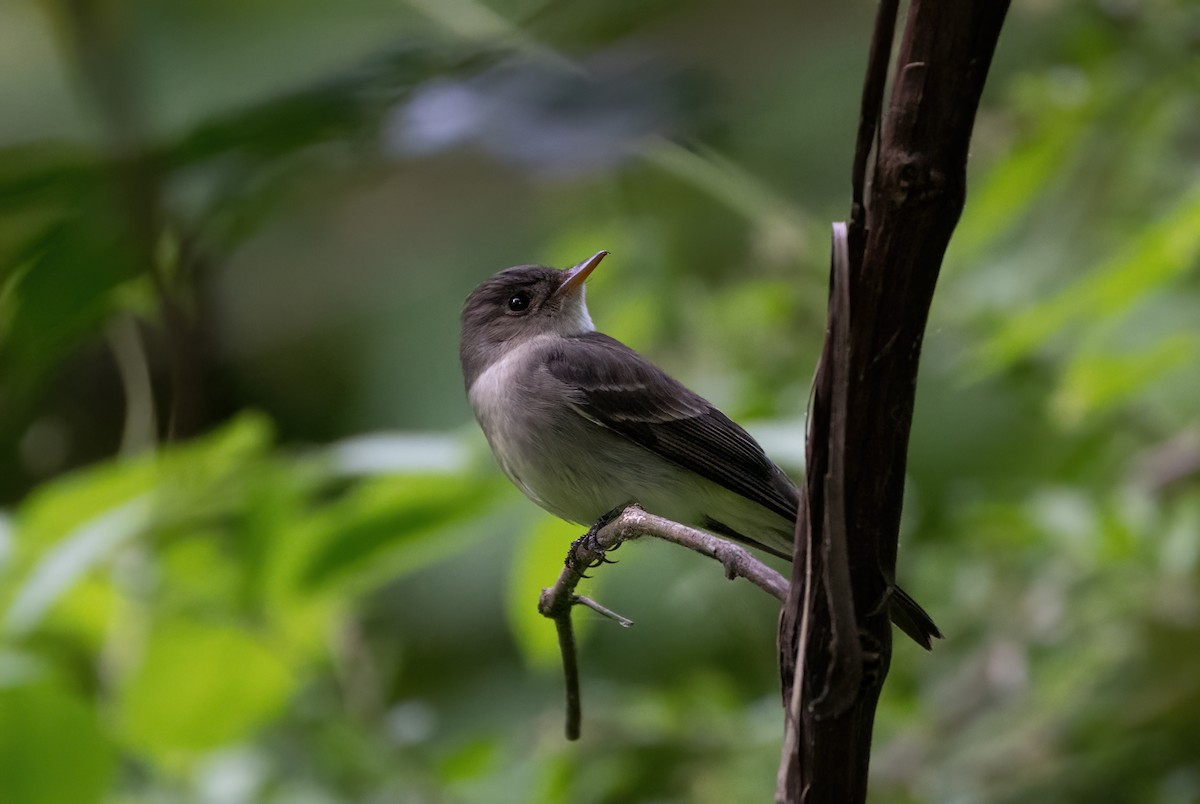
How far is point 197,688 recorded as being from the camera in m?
1.85

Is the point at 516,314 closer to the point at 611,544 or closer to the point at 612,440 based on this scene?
the point at 612,440

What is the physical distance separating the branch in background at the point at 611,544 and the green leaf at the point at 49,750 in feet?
2.47

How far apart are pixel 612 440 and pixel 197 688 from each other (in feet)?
2.36

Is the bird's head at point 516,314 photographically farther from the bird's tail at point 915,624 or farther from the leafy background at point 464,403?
the bird's tail at point 915,624

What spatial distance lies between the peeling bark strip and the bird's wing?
2.64ft

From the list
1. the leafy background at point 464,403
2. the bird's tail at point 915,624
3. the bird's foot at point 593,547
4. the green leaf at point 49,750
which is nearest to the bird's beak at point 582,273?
the leafy background at point 464,403

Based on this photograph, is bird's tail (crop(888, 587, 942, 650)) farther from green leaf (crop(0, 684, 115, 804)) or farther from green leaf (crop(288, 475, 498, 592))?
green leaf (crop(0, 684, 115, 804))

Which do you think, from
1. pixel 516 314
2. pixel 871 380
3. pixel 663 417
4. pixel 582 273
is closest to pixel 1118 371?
pixel 663 417

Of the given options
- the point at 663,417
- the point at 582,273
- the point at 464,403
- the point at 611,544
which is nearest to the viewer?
the point at 611,544

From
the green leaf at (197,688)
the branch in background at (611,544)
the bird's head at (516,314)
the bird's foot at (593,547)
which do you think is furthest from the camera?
the bird's head at (516,314)

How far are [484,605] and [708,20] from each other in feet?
4.94

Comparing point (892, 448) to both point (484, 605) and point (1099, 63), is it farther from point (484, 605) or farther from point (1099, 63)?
point (484, 605)

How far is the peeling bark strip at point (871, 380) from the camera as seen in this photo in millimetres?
691

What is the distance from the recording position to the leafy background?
4.04 ft
